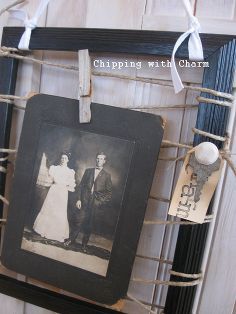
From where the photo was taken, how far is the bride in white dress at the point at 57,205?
1.60ft

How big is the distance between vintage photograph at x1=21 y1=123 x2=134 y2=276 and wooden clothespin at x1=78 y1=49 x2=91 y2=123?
0.03m

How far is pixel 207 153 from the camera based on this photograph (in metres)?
0.39

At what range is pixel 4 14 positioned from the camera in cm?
54

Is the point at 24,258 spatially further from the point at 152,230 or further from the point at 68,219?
the point at 152,230

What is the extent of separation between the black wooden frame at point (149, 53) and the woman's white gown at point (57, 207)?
101 mm

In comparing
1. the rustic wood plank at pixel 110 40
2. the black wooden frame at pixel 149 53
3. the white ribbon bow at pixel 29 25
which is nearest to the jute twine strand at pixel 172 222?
the black wooden frame at pixel 149 53

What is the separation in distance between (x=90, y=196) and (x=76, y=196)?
0.08 feet

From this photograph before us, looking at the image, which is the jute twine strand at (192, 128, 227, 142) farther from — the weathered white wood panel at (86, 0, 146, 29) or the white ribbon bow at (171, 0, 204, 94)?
the weathered white wood panel at (86, 0, 146, 29)

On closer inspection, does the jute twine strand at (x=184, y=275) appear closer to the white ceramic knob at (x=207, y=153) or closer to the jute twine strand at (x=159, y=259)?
the jute twine strand at (x=159, y=259)

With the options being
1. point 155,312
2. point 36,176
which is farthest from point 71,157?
point 155,312

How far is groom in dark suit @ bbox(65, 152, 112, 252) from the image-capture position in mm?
467

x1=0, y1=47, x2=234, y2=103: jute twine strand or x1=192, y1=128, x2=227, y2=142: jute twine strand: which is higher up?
x1=0, y1=47, x2=234, y2=103: jute twine strand

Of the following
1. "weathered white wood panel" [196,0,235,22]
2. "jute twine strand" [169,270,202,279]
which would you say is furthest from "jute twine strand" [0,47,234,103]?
"jute twine strand" [169,270,202,279]

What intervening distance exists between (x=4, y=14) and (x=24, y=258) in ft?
1.43
